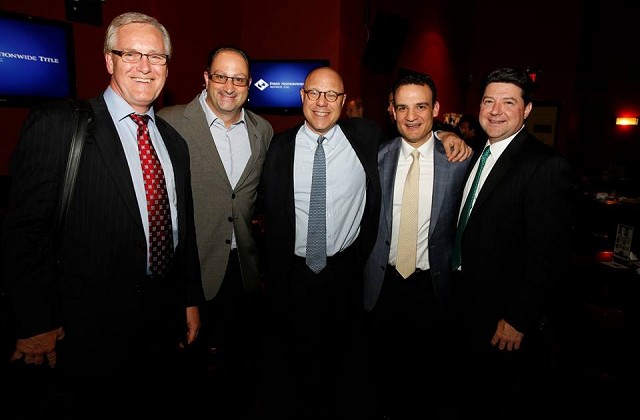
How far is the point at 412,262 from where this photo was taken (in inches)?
87.4

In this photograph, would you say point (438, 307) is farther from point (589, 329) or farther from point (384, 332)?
point (589, 329)

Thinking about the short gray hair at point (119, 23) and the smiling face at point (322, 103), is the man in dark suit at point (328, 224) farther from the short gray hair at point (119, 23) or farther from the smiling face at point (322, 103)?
the short gray hair at point (119, 23)

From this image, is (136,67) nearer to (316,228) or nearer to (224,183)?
(224,183)

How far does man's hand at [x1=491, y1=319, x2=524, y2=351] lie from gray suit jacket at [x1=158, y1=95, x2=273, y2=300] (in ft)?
4.55

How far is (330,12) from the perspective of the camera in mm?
5359

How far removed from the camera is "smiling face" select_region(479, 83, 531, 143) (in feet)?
6.48

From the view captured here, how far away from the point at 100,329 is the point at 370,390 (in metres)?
1.88

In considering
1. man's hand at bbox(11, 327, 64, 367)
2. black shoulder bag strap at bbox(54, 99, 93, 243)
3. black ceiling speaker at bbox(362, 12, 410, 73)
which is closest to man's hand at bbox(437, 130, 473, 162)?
black shoulder bag strap at bbox(54, 99, 93, 243)

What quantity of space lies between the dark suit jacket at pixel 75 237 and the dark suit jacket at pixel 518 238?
1530 millimetres

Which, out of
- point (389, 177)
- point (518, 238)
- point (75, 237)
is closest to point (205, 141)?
point (75, 237)

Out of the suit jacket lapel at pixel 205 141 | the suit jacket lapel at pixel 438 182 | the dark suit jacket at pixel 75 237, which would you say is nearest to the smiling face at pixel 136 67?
the dark suit jacket at pixel 75 237

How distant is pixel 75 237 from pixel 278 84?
14.4 feet

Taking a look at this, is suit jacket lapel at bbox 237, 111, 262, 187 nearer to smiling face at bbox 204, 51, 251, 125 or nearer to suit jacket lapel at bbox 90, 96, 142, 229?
smiling face at bbox 204, 51, 251, 125

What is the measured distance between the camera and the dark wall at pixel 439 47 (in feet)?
14.4
